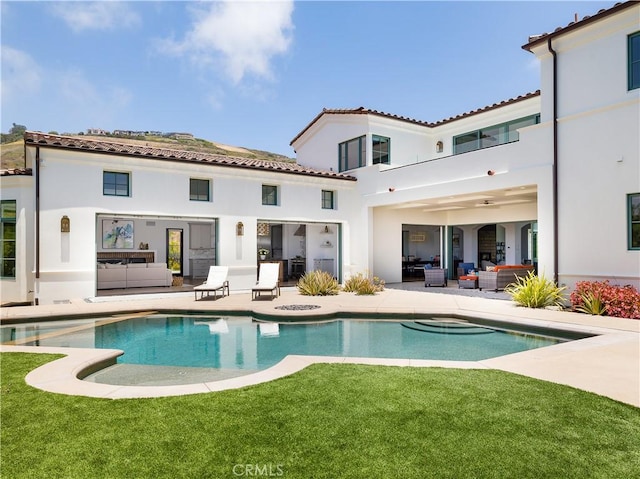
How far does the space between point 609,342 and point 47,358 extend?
31.8 ft

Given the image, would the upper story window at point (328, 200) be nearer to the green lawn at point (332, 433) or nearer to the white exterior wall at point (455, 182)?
the white exterior wall at point (455, 182)

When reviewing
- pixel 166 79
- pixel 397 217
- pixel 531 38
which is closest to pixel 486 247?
pixel 397 217

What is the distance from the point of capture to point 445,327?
10.4 metres

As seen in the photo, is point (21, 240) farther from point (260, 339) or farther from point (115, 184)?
point (260, 339)

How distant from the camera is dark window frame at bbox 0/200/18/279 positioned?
14.5 m

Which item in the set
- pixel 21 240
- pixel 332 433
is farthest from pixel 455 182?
pixel 21 240

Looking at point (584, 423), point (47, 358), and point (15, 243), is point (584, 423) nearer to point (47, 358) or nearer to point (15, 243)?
point (47, 358)

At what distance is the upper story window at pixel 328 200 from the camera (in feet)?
62.8

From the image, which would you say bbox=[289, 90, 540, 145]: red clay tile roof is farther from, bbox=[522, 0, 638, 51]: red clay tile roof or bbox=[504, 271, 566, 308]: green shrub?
bbox=[504, 271, 566, 308]: green shrub

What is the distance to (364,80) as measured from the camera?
84.0 ft

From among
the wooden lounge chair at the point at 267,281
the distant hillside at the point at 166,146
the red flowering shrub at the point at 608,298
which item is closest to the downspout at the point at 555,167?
the red flowering shrub at the point at 608,298

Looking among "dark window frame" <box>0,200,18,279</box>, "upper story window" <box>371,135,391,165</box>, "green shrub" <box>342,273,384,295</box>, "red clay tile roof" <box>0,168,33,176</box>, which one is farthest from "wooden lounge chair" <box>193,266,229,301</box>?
"upper story window" <box>371,135,391,165</box>

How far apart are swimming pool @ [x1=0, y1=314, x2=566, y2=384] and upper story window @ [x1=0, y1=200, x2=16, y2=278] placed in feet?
17.1

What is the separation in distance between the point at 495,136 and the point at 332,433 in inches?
511
